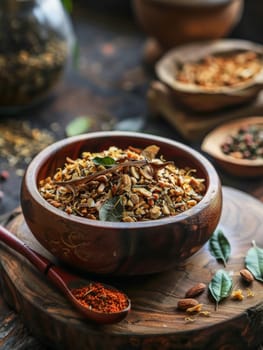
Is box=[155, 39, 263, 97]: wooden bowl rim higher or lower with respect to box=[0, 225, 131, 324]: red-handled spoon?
lower

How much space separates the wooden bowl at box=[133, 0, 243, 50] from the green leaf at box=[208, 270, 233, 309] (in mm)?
984

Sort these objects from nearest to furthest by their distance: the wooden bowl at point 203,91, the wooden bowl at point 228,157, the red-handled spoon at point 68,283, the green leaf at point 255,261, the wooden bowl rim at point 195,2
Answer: the red-handled spoon at point 68,283 < the green leaf at point 255,261 < the wooden bowl at point 228,157 < the wooden bowl at point 203,91 < the wooden bowl rim at point 195,2

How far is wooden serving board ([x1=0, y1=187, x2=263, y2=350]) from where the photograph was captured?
0.88 metres

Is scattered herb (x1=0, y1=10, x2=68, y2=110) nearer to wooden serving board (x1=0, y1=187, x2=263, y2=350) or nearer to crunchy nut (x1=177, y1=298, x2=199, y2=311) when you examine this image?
wooden serving board (x1=0, y1=187, x2=263, y2=350)

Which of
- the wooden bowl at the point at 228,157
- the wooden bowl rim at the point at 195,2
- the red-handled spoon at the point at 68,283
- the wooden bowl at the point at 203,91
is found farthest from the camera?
the wooden bowl rim at the point at 195,2

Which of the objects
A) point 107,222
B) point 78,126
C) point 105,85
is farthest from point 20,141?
point 107,222

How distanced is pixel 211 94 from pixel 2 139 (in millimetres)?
506

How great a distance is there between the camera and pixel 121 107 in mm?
1736

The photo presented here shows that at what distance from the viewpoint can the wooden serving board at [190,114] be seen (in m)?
1.52

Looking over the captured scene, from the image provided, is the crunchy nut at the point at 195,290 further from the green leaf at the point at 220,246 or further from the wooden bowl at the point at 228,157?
the wooden bowl at the point at 228,157

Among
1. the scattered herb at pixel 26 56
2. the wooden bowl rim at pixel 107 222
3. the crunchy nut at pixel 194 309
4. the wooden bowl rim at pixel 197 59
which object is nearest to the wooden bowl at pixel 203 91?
the wooden bowl rim at pixel 197 59

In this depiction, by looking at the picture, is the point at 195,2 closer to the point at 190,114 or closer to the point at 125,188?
the point at 190,114

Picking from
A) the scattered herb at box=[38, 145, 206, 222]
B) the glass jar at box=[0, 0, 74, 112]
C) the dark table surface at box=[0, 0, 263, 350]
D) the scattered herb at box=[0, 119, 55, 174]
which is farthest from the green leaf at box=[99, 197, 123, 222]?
the glass jar at box=[0, 0, 74, 112]

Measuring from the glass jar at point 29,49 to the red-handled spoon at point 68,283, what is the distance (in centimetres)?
65
